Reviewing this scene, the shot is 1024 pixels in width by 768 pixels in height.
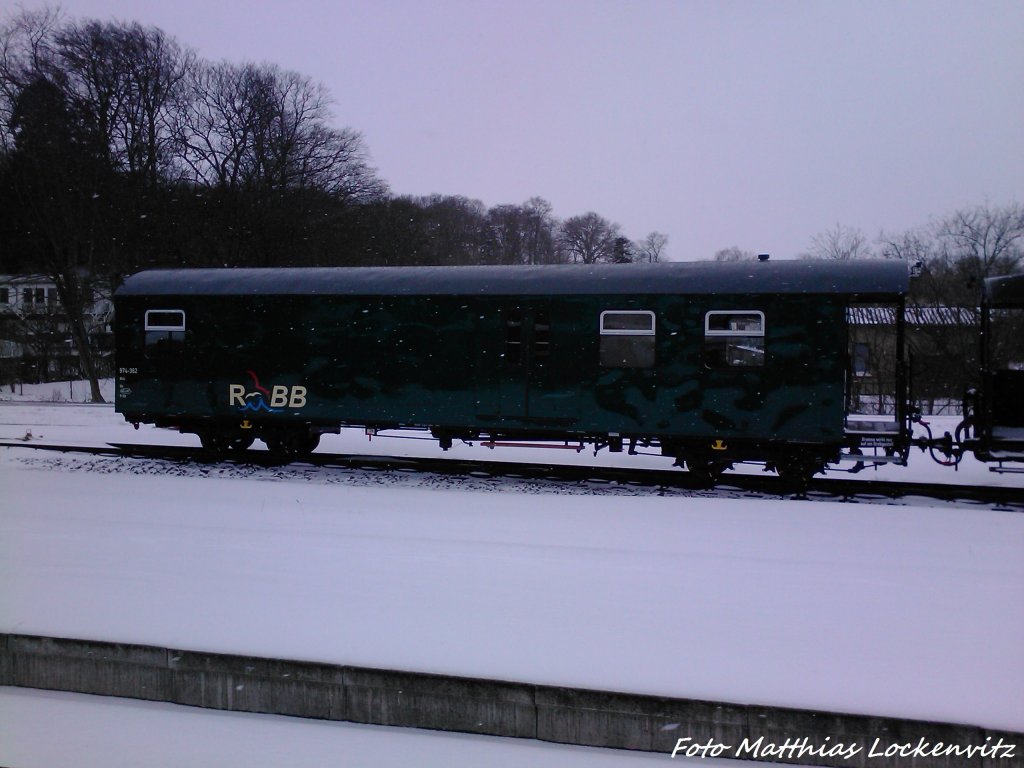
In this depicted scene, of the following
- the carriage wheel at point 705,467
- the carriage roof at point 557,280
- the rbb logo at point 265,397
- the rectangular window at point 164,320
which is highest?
the carriage roof at point 557,280

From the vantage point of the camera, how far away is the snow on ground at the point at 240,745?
4.60 m

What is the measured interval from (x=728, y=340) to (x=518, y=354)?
10.9 feet

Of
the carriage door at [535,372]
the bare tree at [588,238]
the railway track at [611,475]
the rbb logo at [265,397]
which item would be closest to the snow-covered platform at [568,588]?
the railway track at [611,475]

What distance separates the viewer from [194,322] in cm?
1479

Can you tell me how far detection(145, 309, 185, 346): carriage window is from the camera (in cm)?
1491

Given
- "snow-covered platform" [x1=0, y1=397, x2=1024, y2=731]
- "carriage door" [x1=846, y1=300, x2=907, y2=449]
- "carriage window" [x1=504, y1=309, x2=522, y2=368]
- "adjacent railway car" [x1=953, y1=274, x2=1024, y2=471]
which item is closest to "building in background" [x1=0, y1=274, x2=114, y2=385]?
"carriage window" [x1=504, y1=309, x2=522, y2=368]

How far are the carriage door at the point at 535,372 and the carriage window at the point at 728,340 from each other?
2.16 m

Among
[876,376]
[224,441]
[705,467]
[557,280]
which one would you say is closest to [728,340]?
[705,467]

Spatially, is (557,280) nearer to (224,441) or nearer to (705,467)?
(705,467)

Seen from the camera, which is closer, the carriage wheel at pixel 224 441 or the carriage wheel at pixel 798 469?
the carriage wheel at pixel 798 469

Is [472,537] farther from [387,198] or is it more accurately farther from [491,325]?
[387,198]

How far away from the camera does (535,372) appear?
12.8 m

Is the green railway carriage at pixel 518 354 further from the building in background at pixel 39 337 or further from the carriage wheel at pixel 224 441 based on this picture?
the building in background at pixel 39 337

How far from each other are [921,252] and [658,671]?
34332mm
